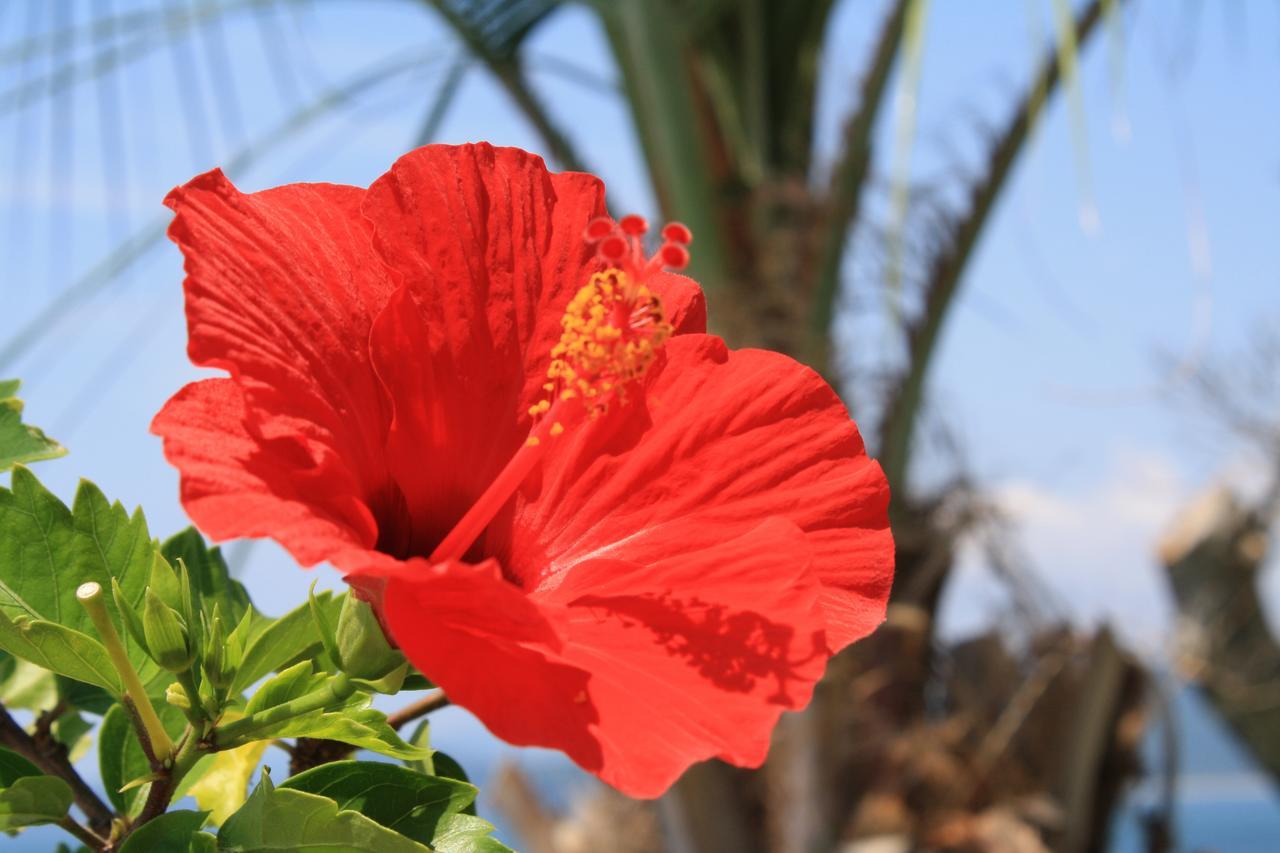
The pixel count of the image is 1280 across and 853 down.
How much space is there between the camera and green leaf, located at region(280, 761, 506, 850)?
0.35 meters

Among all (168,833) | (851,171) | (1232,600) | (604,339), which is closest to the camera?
(168,833)

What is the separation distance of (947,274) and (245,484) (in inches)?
92.3

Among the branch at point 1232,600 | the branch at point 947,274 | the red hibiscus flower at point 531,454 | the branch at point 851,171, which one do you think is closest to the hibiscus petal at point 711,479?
the red hibiscus flower at point 531,454

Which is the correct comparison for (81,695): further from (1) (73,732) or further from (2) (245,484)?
(2) (245,484)

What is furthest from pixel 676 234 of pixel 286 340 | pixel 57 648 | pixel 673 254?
pixel 57 648

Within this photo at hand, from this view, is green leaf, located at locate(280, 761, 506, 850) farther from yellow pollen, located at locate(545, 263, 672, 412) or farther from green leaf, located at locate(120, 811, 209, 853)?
yellow pollen, located at locate(545, 263, 672, 412)

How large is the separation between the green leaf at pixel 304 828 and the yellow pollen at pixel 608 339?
168mm

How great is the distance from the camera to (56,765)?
39 cm

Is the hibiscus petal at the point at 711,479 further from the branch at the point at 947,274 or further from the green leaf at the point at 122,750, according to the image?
the branch at the point at 947,274

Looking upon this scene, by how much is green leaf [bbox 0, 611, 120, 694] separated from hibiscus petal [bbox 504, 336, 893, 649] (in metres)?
0.16

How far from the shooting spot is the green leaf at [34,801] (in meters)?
0.33

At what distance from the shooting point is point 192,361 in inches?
14.5

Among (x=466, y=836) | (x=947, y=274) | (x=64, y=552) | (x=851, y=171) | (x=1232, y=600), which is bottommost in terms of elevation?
(x=1232, y=600)

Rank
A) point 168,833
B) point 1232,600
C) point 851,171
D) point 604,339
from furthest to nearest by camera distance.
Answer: point 1232,600, point 851,171, point 604,339, point 168,833
